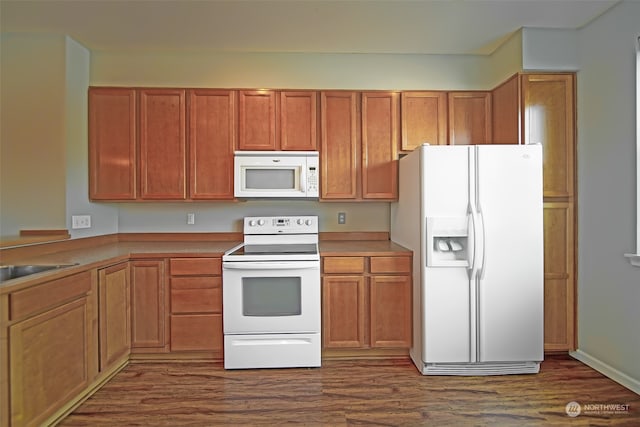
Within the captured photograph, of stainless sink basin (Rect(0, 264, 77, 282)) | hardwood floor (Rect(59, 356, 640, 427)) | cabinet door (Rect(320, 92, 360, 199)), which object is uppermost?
cabinet door (Rect(320, 92, 360, 199))

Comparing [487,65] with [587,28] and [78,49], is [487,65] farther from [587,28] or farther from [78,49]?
[78,49]

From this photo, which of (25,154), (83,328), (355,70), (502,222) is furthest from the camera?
(355,70)

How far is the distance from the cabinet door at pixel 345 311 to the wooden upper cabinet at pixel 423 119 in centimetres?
131

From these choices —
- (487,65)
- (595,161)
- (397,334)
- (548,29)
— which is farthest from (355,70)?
(397,334)

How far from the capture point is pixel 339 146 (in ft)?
11.5

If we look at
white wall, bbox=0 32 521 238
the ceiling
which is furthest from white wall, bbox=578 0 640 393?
white wall, bbox=0 32 521 238

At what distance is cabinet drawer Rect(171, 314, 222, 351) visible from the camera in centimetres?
303

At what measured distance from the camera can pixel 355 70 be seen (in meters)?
3.61

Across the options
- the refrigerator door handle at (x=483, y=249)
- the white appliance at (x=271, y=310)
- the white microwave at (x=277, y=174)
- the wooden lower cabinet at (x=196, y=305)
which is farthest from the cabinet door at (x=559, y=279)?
the wooden lower cabinet at (x=196, y=305)

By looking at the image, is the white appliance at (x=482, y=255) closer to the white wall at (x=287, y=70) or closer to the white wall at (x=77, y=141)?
the white wall at (x=287, y=70)

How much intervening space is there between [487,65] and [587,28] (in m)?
0.80

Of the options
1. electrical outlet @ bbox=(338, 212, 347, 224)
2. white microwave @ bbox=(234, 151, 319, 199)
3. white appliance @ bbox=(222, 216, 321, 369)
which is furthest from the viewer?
electrical outlet @ bbox=(338, 212, 347, 224)

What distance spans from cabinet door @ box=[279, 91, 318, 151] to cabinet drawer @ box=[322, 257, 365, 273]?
3.38 ft

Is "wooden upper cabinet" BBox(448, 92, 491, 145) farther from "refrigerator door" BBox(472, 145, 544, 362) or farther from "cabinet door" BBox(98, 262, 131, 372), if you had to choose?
"cabinet door" BBox(98, 262, 131, 372)
